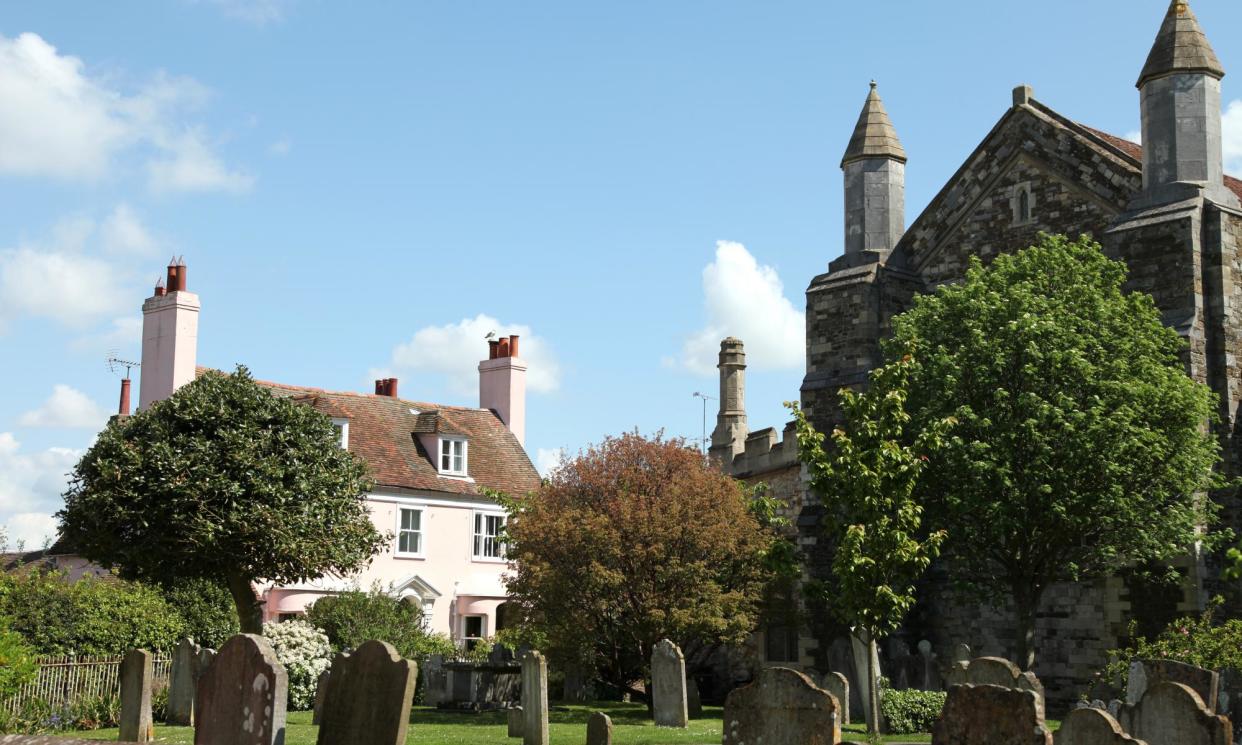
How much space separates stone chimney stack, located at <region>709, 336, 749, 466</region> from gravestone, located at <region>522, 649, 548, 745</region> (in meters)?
24.0

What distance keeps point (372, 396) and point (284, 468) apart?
14.8 m

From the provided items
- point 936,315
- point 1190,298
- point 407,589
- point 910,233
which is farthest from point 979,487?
point 407,589

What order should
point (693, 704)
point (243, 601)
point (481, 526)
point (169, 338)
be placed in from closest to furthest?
point (693, 704) < point (243, 601) < point (169, 338) < point (481, 526)

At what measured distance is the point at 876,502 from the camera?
22953 mm

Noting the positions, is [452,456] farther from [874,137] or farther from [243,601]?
[874,137]

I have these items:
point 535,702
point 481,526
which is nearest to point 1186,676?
point 535,702

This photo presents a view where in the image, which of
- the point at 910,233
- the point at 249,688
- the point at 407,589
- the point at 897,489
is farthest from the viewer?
the point at 407,589

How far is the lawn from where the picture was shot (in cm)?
2014

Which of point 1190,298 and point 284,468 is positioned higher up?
point 1190,298

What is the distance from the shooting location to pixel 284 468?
29031 millimetres

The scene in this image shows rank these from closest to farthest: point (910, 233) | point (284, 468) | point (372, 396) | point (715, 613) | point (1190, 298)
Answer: point (1190, 298) → point (715, 613) → point (284, 468) → point (910, 233) → point (372, 396)

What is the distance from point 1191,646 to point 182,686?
16.7 meters

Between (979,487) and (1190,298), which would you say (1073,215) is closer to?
(1190,298)

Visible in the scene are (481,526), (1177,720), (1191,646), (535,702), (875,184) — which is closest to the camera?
(1177,720)
